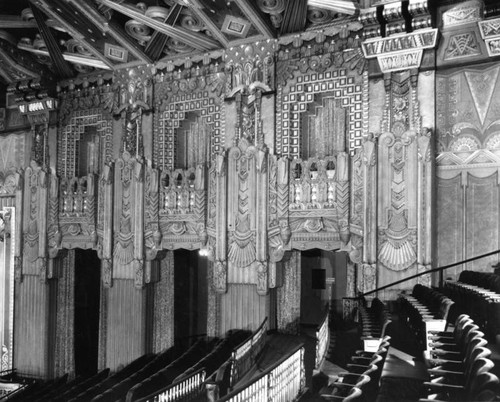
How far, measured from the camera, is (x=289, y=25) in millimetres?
11125

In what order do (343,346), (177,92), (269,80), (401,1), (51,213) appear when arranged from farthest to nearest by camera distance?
(51,213) → (177,92) → (269,80) → (401,1) → (343,346)

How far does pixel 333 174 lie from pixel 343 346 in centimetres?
416

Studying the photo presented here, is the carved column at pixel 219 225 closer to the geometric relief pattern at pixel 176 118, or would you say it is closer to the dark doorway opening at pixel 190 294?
the geometric relief pattern at pixel 176 118

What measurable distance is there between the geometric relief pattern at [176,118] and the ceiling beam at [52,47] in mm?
2993

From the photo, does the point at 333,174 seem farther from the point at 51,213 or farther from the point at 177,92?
the point at 51,213

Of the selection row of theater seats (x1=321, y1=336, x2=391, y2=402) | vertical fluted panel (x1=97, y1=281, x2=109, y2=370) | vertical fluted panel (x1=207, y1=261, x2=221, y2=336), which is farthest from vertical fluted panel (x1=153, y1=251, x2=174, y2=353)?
row of theater seats (x1=321, y1=336, x2=391, y2=402)

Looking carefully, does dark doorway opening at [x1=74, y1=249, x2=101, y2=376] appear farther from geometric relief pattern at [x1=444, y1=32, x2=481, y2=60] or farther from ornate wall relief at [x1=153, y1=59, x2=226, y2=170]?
geometric relief pattern at [x1=444, y1=32, x2=481, y2=60]

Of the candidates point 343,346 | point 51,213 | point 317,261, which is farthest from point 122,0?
point 343,346

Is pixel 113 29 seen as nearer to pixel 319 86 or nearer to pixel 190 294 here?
pixel 319 86

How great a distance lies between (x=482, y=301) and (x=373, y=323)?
78.3 inches

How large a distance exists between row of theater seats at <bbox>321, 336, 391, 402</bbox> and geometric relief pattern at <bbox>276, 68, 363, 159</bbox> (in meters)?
6.05

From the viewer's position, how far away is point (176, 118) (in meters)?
12.6

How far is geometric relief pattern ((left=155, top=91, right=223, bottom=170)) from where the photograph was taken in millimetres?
12219

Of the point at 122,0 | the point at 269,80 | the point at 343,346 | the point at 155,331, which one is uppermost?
the point at 122,0
